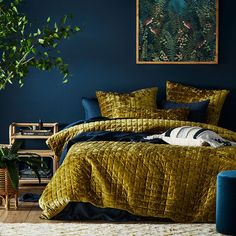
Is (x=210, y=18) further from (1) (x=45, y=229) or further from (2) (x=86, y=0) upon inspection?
(1) (x=45, y=229)

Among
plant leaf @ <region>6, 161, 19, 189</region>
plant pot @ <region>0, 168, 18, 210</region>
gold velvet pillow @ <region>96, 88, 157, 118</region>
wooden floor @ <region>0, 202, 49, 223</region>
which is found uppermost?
gold velvet pillow @ <region>96, 88, 157, 118</region>

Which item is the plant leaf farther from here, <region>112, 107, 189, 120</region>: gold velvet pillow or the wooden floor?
<region>112, 107, 189, 120</region>: gold velvet pillow

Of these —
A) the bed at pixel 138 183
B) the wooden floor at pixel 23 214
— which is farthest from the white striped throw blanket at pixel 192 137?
the wooden floor at pixel 23 214

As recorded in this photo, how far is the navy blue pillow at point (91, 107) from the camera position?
733cm

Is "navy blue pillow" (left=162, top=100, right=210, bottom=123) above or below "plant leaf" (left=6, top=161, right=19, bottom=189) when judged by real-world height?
above

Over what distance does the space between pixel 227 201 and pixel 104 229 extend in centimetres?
91

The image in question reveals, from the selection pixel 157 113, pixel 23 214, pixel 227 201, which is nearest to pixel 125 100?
pixel 157 113

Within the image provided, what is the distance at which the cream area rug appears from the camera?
4887 millimetres

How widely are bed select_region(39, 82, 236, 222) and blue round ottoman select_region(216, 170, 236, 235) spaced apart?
34 cm

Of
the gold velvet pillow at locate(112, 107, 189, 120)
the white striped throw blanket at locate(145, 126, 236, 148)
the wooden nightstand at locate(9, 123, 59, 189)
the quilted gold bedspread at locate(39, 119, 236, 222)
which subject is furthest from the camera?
the wooden nightstand at locate(9, 123, 59, 189)

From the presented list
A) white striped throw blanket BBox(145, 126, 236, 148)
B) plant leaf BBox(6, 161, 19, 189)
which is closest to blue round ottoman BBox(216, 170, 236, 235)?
white striped throw blanket BBox(145, 126, 236, 148)

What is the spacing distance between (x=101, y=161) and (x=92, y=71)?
2359 mm

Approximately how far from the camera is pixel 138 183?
5301mm

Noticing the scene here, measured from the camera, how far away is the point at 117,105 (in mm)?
7199
